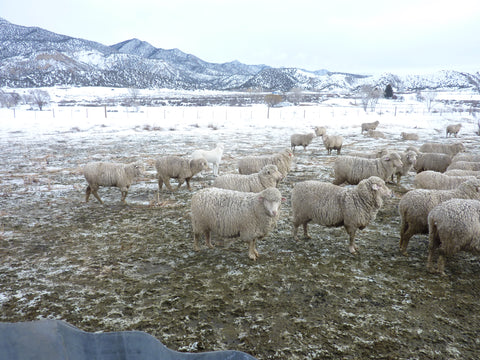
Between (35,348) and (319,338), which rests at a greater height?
(35,348)

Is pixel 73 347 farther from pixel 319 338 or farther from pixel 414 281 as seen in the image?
pixel 414 281

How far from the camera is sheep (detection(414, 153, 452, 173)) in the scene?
33.2ft

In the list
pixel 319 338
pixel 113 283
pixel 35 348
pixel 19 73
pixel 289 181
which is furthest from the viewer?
pixel 19 73

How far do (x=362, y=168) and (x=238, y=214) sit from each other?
18.4 feet

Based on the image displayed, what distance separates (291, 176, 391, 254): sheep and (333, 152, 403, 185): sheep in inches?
139

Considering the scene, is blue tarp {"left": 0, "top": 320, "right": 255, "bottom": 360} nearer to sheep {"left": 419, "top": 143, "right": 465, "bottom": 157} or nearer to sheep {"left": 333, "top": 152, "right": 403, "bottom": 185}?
sheep {"left": 333, "top": 152, "right": 403, "bottom": 185}

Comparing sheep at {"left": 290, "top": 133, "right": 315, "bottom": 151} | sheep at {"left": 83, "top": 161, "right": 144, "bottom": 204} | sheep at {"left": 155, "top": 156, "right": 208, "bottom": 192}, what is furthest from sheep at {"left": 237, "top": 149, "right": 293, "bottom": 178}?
sheep at {"left": 290, "top": 133, "right": 315, "bottom": 151}

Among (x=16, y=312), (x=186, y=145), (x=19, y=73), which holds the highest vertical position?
(x=19, y=73)

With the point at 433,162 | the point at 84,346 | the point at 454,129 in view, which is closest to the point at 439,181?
the point at 433,162

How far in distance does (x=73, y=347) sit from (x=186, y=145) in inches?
693

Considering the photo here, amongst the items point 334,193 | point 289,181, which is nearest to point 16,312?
point 334,193

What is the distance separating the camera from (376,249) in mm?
5770

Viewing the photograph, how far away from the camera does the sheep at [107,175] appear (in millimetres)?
8234

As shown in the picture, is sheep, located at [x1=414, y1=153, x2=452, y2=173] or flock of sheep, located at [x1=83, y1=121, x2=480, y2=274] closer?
flock of sheep, located at [x1=83, y1=121, x2=480, y2=274]
